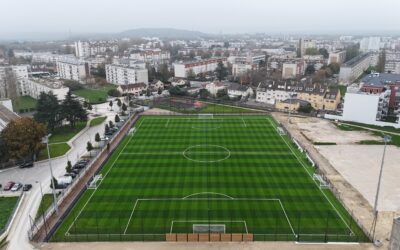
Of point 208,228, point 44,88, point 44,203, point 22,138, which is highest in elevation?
point 22,138

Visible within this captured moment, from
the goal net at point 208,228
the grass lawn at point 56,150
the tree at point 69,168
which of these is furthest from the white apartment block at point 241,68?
the goal net at point 208,228

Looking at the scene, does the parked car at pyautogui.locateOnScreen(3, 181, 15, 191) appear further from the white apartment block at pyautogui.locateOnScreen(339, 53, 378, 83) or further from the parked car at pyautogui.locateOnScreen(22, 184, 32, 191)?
the white apartment block at pyautogui.locateOnScreen(339, 53, 378, 83)

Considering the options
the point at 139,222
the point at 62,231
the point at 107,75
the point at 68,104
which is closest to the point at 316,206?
the point at 139,222

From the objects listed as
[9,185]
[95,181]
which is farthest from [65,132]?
[95,181]

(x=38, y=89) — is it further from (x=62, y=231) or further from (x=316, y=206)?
(x=316, y=206)

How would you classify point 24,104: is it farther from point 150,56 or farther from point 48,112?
point 150,56

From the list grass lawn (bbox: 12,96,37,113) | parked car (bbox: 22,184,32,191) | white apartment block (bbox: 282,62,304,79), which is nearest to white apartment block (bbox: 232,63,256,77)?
white apartment block (bbox: 282,62,304,79)
